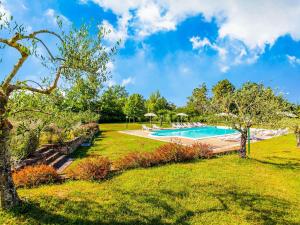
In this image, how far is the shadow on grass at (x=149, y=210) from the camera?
6.21 meters

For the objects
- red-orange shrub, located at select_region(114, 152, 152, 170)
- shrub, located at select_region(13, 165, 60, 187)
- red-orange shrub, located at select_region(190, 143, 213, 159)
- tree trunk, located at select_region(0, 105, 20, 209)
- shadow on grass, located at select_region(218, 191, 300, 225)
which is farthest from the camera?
red-orange shrub, located at select_region(190, 143, 213, 159)

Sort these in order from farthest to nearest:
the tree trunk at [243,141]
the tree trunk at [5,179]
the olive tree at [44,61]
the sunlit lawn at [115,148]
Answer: the sunlit lawn at [115,148] → the tree trunk at [243,141] → the tree trunk at [5,179] → the olive tree at [44,61]

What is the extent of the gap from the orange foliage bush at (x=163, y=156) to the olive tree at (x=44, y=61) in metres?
4.98

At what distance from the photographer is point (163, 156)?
40.8 ft

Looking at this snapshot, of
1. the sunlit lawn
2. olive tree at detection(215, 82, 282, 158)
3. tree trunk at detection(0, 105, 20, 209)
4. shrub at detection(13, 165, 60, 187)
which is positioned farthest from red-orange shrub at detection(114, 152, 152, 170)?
olive tree at detection(215, 82, 282, 158)

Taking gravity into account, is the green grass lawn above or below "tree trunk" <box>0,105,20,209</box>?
below

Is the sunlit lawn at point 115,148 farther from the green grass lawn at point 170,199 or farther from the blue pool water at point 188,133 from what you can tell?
the blue pool water at point 188,133

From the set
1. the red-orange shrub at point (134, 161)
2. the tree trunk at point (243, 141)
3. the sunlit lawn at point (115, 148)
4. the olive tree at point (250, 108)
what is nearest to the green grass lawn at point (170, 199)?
the red-orange shrub at point (134, 161)

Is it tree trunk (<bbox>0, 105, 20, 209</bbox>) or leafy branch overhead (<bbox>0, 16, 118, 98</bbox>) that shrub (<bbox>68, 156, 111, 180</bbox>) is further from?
leafy branch overhead (<bbox>0, 16, 118, 98</bbox>)

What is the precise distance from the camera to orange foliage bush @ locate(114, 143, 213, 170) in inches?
445

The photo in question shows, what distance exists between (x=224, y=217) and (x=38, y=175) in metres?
6.57

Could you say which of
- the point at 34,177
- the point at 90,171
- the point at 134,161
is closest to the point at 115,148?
the point at 134,161

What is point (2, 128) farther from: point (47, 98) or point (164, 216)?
point (164, 216)

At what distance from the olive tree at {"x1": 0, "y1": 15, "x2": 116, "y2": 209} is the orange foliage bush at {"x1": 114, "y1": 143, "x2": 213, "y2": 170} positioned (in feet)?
16.3
